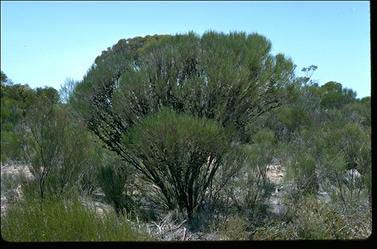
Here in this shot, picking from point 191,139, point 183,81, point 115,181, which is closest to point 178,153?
point 191,139

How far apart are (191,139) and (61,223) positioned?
273 cm

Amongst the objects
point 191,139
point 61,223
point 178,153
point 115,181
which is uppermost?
point 191,139

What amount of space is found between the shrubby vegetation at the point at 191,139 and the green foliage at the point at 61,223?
1.24 metres

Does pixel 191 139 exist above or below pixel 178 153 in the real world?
above

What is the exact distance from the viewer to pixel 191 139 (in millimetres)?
7551

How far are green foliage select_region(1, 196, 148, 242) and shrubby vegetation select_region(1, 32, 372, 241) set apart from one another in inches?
48.8

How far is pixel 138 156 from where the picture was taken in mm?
7812

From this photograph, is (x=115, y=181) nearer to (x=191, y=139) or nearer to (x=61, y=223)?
(x=191, y=139)

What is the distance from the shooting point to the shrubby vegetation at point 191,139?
745cm

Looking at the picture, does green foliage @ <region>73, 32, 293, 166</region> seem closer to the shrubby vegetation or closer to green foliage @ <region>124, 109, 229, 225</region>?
the shrubby vegetation

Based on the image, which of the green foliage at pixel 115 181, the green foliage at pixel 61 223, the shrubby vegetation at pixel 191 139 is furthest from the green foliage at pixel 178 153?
the green foliage at pixel 61 223

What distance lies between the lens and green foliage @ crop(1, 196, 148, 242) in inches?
177

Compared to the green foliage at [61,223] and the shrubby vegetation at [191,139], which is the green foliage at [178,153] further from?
the green foliage at [61,223]
